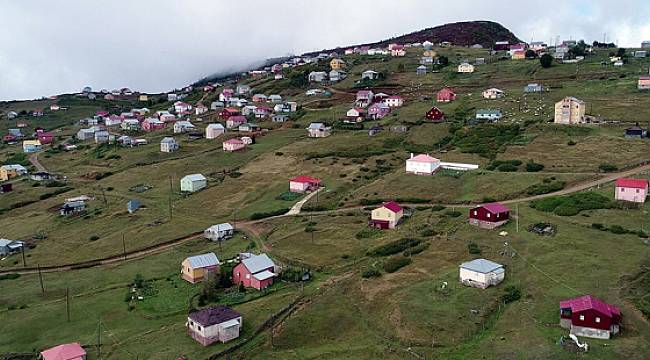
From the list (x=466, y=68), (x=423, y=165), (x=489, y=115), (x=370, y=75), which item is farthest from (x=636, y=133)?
(x=370, y=75)

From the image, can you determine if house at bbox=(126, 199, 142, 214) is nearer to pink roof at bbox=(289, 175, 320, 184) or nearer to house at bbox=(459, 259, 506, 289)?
pink roof at bbox=(289, 175, 320, 184)

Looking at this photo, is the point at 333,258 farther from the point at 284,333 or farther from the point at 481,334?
the point at 481,334

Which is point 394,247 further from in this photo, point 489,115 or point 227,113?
point 227,113

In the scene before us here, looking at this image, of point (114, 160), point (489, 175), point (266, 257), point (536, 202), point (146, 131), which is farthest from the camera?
point (146, 131)

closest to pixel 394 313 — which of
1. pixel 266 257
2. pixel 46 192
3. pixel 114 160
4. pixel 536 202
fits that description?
pixel 266 257

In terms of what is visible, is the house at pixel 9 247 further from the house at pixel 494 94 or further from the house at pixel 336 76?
the house at pixel 336 76

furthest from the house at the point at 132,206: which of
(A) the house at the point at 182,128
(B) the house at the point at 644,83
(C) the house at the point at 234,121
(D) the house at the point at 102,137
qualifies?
(B) the house at the point at 644,83
